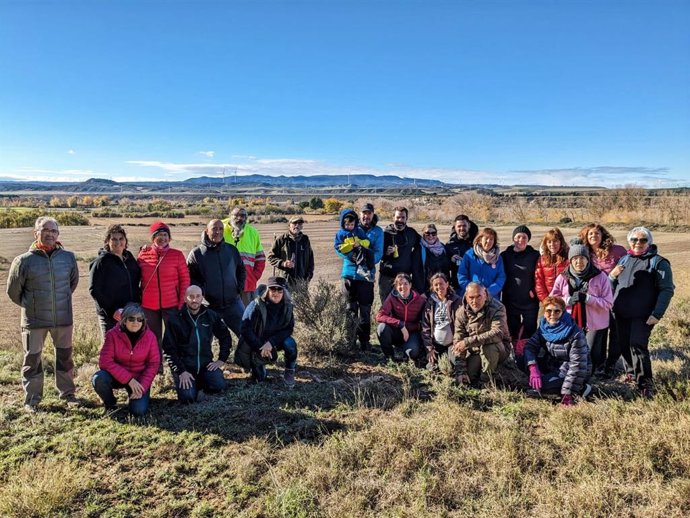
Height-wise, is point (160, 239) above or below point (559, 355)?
above

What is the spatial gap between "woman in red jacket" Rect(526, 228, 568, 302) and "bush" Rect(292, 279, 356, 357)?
7.71 ft

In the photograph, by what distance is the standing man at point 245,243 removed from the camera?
6180mm

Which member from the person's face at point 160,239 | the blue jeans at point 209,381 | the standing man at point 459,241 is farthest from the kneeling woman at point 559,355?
the person's face at point 160,239

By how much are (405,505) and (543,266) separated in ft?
11.3

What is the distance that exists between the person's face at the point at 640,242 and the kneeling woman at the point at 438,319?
1.83 metres

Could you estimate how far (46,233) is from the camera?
4473 millimetres

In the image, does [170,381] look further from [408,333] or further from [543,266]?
[543,266]

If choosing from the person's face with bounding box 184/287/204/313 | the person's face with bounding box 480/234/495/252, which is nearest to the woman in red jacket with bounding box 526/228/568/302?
the person's face with bounding box 480/234/495/252

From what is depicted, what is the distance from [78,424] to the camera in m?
4.39

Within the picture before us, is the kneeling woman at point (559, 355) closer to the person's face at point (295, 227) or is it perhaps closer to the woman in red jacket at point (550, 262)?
the woman in red jacket at point (550, 262)

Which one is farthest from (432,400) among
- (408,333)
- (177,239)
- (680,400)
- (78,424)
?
(177,239)

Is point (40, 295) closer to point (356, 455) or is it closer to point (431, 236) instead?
point (356, 455)

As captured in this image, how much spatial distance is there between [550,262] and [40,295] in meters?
5.34

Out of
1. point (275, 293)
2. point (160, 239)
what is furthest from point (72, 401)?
point (275, 293)
